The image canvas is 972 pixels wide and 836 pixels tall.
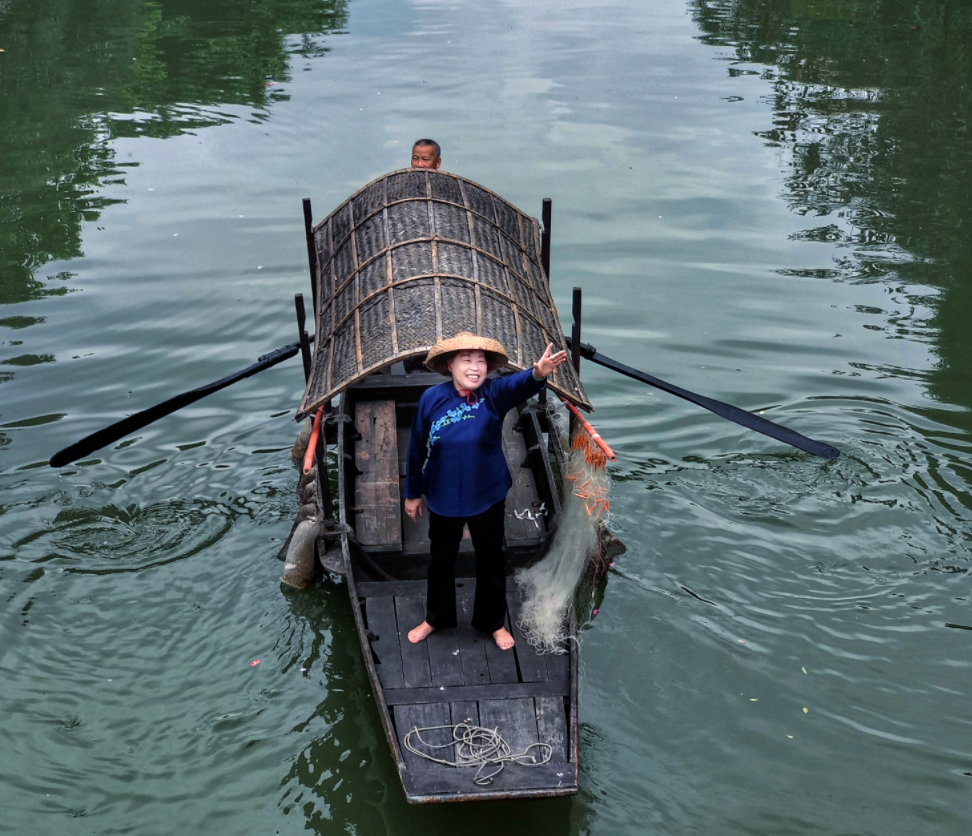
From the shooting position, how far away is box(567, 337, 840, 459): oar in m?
7.95

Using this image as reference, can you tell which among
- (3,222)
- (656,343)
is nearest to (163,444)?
(656,343)

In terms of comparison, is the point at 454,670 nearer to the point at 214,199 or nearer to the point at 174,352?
the point at 174,352

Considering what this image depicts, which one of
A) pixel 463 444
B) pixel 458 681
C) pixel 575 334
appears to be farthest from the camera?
pixel 575 334

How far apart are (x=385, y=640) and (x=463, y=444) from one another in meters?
1.37

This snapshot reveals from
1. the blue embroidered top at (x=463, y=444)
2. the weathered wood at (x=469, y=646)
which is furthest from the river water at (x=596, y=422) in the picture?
the blue embroidered top at (x=463, y=444)

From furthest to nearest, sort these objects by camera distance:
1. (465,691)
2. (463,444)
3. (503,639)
Answer: (503,639) < (465,691) < (463,444)

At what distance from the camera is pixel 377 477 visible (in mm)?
7578

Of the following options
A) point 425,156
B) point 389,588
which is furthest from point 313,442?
point 425,156

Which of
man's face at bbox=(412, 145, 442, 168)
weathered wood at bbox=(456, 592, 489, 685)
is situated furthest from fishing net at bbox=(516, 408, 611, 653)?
man's face at bbox=(412, 145, 442, 168)

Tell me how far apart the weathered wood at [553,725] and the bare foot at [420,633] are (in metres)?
0.85

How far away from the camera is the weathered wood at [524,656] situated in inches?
223

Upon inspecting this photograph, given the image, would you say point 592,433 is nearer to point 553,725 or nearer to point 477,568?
point 477,568

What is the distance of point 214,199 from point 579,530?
29.9 feet

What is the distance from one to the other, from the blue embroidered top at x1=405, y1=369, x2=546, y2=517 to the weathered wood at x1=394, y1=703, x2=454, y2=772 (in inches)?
40.8
